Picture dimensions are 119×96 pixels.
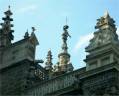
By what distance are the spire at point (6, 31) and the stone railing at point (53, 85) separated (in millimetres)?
4945

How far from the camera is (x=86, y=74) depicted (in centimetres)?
2692

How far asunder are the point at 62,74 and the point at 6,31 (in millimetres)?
6627

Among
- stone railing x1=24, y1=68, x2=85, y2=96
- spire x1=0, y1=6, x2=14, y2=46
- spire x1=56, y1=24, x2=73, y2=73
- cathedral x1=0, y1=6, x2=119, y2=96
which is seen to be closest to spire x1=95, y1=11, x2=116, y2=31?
cathedral x1=0, y1=6, x2=119, y2=96

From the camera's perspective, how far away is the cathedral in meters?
26.3

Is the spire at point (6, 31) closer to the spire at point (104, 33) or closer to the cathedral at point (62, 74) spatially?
the cathedral at point (62, 74)

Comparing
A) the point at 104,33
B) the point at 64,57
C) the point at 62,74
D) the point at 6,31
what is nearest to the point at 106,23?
the point at 104,33

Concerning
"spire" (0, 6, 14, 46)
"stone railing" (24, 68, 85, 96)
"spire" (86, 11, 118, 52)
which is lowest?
"stone railing" (24, 68, 85, 96)

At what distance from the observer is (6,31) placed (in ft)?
113

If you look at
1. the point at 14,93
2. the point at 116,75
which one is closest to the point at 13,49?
the point at 14,93

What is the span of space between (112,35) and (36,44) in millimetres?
6668

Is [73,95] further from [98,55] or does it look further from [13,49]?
[13,49]

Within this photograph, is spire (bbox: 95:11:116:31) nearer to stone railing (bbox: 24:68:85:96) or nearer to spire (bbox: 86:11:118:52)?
spire (bbox: 86:11:118:52)

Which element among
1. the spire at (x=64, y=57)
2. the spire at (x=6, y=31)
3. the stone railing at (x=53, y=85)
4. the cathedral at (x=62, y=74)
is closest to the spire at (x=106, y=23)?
the cathedral at (x=62, y=74)

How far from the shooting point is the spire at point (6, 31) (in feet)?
111
